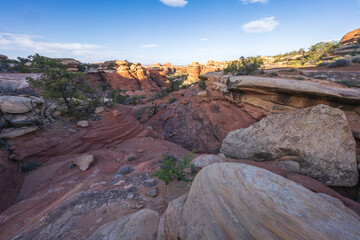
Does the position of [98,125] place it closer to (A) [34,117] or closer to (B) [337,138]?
(A) [34,117]

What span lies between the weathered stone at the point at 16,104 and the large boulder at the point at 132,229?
29.0 feet

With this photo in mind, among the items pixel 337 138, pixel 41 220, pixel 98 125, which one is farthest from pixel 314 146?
pixel 98 125

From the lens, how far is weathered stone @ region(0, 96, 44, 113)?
6.87 metres

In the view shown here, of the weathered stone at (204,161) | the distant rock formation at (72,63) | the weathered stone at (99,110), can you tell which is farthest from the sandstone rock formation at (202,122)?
the distant rock formation at (72,63)

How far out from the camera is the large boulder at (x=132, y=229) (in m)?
2.43

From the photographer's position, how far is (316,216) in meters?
1.86

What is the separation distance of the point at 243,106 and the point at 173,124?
646 centimetres

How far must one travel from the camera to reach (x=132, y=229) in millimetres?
2496

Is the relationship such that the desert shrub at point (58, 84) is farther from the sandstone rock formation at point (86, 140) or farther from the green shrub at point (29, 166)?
the green shrub at point (29, 166)

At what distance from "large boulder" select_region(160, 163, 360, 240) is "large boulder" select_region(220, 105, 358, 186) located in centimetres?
340

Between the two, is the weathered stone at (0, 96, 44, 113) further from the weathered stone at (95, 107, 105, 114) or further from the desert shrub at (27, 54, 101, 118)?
the weathered stone at (95, 107, 105, 114)

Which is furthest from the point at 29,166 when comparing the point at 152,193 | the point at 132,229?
the point at 132,229

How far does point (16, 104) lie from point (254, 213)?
11525 mm

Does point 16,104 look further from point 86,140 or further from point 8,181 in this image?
point 8,181
